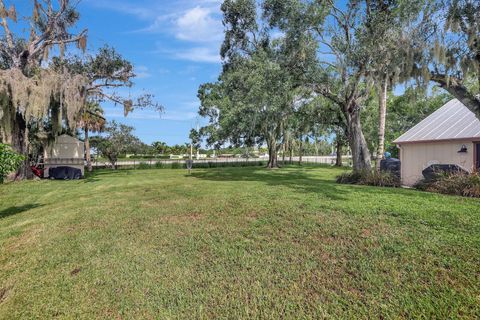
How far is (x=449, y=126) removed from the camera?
11344mm

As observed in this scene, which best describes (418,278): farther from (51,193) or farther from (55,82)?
(55,82)

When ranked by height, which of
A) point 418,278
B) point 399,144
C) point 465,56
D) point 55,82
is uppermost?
point 55,82

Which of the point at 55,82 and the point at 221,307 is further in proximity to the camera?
the point at 55,82

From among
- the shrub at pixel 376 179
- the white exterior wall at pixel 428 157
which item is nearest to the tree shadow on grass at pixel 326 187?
the shrub at pixel 376 179

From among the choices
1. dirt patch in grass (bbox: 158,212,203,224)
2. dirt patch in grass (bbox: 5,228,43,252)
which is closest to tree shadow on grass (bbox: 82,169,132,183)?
dirt patch in grass (bbox: 5,228,43,252)

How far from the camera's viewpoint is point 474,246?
3494 mm

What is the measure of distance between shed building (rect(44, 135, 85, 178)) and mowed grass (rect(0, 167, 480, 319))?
37.2 feet

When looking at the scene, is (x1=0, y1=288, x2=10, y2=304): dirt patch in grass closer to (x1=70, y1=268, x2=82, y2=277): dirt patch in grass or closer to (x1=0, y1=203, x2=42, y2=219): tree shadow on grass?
(x1=70, y1=268, x2=82, y2=277): dirt patch in grass

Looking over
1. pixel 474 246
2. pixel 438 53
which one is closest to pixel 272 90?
pixel 438 53

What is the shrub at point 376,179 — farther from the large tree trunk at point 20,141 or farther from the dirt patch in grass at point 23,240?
the large tree trunk at point 20,141

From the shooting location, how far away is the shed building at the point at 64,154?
1562 cm

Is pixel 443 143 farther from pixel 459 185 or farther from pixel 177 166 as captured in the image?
pixel 177 166

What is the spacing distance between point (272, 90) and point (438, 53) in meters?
5.50

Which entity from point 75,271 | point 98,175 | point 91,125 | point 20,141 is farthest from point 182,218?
point 91,125
